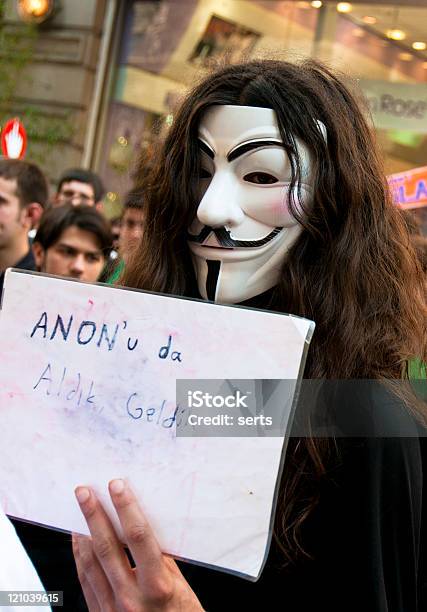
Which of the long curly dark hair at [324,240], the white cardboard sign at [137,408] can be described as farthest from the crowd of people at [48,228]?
the white cardboard sign at [137,408]

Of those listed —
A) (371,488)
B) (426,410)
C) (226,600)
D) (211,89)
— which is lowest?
(226,600)

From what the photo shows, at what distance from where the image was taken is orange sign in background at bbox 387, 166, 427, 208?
4.14m

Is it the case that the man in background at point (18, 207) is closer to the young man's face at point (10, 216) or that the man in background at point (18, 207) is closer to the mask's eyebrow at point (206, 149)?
the young man's face at point (10, 216)

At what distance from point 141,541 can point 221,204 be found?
0.56 meters

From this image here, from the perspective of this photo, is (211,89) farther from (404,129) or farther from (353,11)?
(353,11)

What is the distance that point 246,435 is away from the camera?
1188 mm

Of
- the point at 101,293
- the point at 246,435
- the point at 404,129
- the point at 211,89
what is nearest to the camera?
the point at 246,435

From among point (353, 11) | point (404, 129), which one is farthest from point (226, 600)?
point (353, 11)

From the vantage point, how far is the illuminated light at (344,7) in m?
7.74

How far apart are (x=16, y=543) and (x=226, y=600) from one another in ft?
1.11

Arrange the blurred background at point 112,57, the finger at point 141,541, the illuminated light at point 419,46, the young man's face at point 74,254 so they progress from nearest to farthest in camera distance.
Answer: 1. the finger at point 141,541
2. the young man's face at point 74,254
3. the illuminated light at point 419,46
4. the blurred background at point 112,57

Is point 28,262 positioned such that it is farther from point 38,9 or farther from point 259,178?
point 38,9

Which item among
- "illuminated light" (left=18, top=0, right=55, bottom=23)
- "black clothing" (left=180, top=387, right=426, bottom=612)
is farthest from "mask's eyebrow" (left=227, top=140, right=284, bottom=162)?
"illuminated light" (left=18, top=0, right=55, bottom=23)

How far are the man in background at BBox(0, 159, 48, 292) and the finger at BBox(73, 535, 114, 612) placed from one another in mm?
2842
